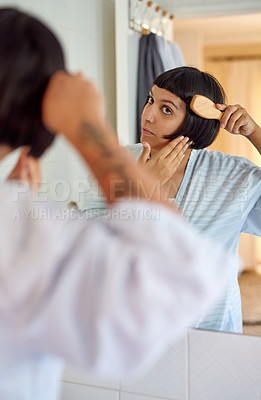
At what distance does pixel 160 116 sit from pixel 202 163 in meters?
0.12

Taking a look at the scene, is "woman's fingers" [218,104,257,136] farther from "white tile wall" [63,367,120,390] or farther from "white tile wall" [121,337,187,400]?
"white tile wall" [63,367,120,390]

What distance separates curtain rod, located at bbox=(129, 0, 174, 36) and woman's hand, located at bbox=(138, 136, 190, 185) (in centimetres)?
25

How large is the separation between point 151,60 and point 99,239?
0.63 m

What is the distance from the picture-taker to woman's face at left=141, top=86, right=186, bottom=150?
0.82 meters

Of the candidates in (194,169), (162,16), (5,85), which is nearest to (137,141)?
(194,169)

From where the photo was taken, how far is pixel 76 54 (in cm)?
89

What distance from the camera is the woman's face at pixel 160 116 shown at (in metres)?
0.82

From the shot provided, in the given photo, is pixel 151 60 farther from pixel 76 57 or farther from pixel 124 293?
pixel 124 293

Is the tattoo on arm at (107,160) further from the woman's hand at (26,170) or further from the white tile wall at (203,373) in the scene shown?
the white tile wall at (203,373)

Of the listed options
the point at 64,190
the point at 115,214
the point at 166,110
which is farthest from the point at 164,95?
the point at 115,214

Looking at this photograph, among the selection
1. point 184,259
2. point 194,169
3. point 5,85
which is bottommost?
point 194,169

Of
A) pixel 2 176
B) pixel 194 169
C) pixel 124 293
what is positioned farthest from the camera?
pixel 194 169

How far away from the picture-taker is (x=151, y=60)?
90 cm

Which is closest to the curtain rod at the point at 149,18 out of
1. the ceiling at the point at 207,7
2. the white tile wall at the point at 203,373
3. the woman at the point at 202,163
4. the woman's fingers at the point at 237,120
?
the ceiling at the point at 207,7
